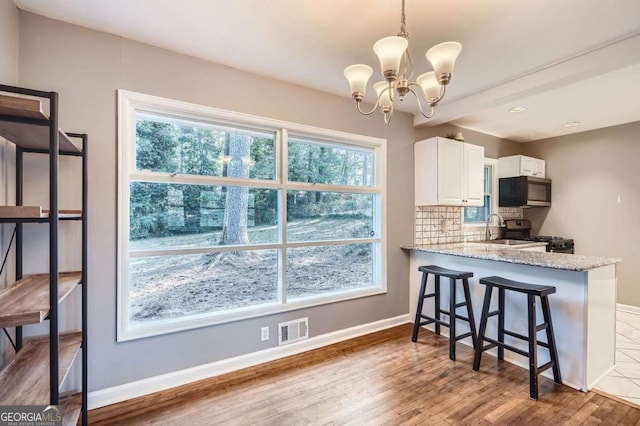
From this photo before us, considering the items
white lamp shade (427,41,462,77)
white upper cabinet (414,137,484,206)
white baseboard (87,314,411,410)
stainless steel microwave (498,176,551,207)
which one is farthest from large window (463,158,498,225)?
white lamp shade (427,41,462,77)

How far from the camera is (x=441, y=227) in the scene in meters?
4.01

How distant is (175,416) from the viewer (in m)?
1.96

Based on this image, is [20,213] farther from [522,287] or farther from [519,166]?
[519,166]

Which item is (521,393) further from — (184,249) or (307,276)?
(184,249)

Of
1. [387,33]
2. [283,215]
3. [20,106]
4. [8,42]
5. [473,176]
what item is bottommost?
[283,215]

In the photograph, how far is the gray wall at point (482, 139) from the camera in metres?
3.88

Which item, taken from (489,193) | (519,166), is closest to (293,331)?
(489,193)

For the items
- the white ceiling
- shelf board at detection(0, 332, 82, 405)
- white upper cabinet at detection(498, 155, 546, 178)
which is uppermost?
the white ceiling

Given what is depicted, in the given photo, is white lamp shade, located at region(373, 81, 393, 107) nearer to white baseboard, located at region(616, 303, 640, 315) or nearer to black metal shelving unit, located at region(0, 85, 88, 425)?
black metal shelving unit, located at region(0, 85, 88, 425)

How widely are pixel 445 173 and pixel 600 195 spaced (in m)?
2.63

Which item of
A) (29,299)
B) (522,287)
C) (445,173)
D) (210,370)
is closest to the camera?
(29,299)

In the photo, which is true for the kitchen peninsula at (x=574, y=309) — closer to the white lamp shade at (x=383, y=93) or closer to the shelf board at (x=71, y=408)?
the white lamp shade at (x=383, y=93)

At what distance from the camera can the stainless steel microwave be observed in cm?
446

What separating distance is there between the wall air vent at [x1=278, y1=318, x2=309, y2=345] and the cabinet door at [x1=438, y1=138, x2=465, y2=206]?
2.07 m
